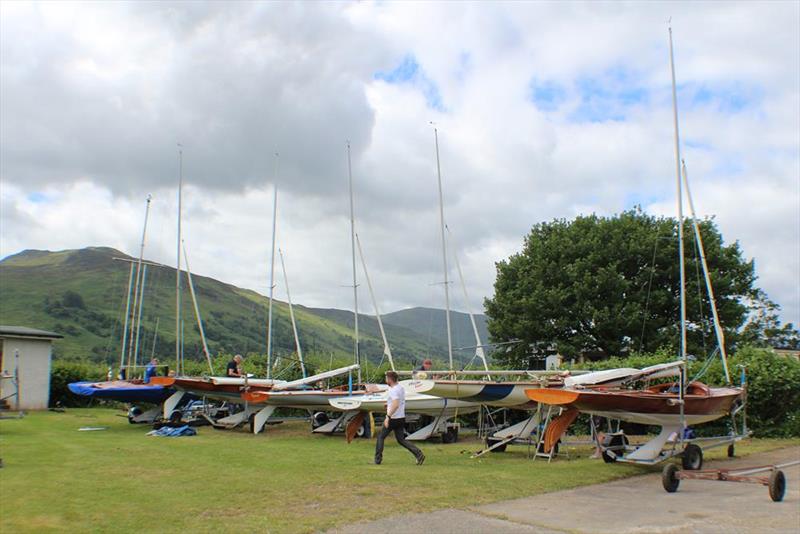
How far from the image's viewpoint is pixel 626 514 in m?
7.84

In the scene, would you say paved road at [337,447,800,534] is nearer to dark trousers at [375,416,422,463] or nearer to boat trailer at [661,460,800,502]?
boat trailer at [661,460,800,502]

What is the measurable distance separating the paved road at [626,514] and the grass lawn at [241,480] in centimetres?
45

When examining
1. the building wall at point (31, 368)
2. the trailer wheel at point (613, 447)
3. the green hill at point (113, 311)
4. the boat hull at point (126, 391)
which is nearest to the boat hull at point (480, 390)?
the trailer wheel at point (613, 447)

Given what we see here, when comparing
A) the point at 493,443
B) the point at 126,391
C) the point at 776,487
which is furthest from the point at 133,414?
the point at 776,487

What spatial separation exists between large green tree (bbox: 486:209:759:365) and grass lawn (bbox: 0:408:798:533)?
1871 centimetres

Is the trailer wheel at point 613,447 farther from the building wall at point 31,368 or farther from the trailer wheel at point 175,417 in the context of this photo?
the building wall at point 31,368

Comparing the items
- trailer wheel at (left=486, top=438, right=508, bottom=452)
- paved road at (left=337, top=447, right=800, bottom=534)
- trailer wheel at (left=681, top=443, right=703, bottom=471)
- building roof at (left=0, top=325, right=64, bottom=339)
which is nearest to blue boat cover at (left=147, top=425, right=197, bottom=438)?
trailer wheel at (left=486, top=438, right=508, bottom=452)

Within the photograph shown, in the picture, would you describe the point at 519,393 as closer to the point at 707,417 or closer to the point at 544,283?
the point at 707,417

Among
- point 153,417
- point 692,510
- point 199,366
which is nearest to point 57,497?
point 692,510

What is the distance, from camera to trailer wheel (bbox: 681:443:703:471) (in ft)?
37.3

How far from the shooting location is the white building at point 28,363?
24.0m

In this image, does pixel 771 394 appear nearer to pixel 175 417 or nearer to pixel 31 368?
pixel 175 417

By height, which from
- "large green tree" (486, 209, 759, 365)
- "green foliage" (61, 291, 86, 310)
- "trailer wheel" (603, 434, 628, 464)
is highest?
"green foliage" (61, 291, 86, 310)

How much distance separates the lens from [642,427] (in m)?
17.2
